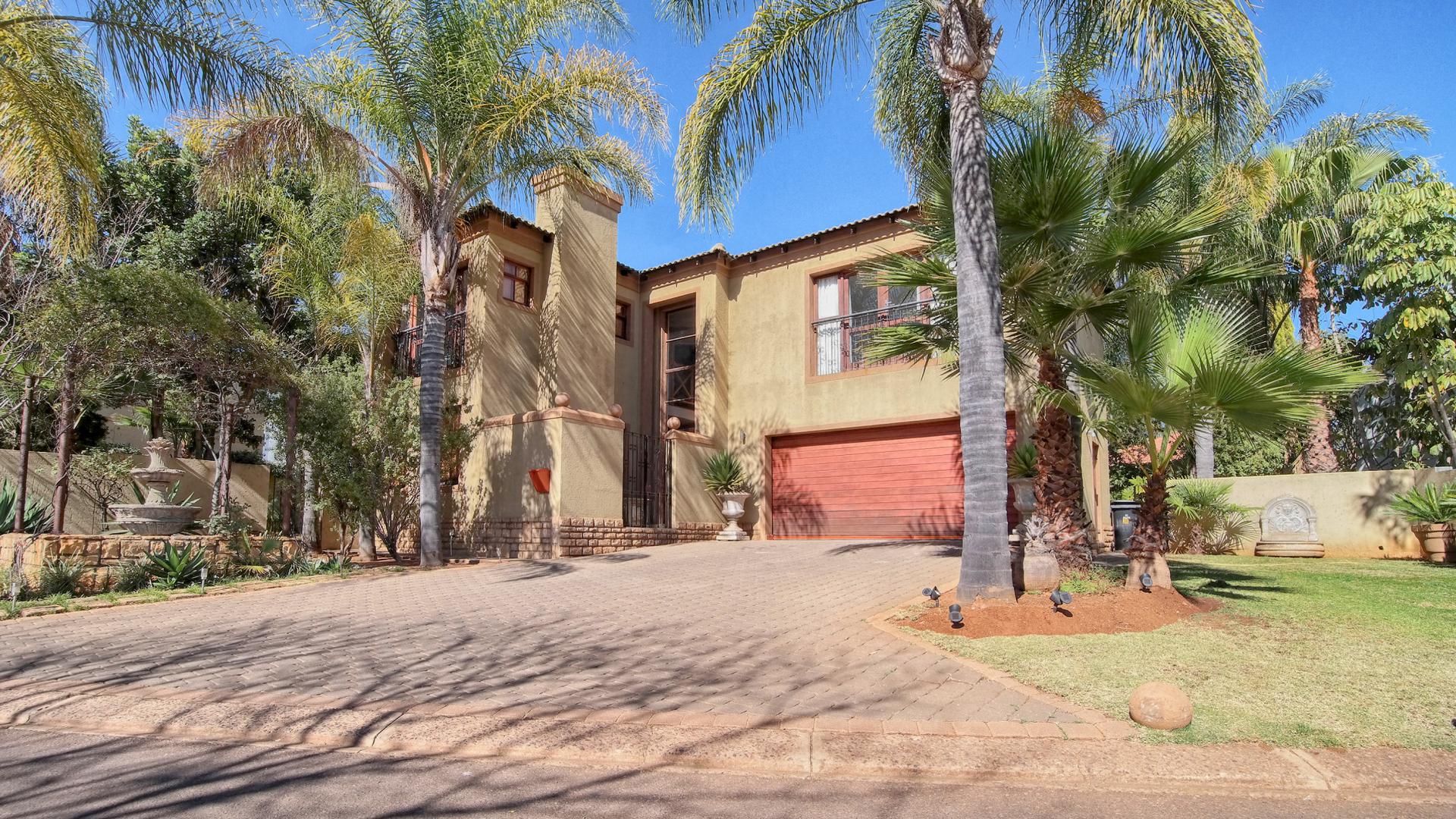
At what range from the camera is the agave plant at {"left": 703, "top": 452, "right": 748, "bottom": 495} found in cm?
1633

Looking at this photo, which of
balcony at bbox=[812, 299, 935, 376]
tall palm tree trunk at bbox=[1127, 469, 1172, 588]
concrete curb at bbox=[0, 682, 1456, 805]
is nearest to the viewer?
concrete curb at bbox=[0, 682, 1456, 805]

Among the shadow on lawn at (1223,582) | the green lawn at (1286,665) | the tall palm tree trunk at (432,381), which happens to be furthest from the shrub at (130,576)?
the shadow on lawn at (1223,582)

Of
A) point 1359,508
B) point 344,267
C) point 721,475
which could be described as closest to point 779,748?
point 721,475

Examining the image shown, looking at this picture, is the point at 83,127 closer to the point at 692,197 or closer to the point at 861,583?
the point at 692,197

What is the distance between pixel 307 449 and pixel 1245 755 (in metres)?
12.6

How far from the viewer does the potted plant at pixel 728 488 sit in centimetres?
1591

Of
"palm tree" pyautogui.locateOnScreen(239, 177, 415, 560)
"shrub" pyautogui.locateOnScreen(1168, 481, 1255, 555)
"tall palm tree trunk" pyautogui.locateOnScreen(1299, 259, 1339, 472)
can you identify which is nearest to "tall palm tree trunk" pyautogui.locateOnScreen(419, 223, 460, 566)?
"palm tree" pyautogui.locateOnScreen(239, 177, 415, 560)

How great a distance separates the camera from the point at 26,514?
12.3 m

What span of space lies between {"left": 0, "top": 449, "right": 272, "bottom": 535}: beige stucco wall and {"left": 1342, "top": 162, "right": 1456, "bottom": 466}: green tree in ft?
65.4

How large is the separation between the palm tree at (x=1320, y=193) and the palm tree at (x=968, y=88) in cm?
977

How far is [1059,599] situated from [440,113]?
395 inches

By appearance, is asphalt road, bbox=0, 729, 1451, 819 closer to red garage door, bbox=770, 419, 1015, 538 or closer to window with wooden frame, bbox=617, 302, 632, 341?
red garage door, bbox=770, 419, 1015, 538

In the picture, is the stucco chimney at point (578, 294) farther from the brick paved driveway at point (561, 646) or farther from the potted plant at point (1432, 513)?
the potted plant at point (1432, 513)

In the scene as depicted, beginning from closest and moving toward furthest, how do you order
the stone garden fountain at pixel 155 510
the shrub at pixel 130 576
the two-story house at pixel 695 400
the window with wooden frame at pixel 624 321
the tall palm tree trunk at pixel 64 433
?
the shrub at pixel 130 576
the tall palm tree trunk at pixel 64 433
the stone garden fountain at pixel 155 510
the two-story house at pixel 695 400
the window with wooden frame at pixel 624 321
